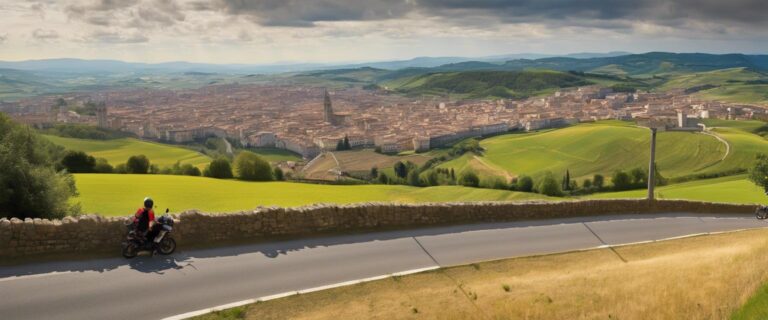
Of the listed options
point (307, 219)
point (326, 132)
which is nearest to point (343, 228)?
point (307, 219)

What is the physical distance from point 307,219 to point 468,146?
115034 millimetres

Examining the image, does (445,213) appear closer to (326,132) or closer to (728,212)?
(728,212)

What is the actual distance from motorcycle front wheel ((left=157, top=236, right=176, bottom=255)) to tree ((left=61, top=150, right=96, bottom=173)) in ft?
132

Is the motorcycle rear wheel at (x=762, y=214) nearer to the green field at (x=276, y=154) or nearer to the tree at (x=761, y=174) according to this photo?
the tree at (x=761, y=174)

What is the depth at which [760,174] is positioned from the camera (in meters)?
44.6

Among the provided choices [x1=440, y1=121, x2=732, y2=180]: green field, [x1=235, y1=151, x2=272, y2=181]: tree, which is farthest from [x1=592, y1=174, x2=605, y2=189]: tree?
[x1=235, y1=151, x2=272, y2=181]: tree

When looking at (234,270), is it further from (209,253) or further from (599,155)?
(599,155)

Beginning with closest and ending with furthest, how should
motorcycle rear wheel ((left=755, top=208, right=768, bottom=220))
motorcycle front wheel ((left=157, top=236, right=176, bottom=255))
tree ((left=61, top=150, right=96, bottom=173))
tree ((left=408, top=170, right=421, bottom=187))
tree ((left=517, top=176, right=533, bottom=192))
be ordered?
1. motorcycle front wheel ((left=157, top=236, right=176, bottom=255))
2. motorcycle rear wheel ((left=755, top=208, right=768, bottom=220))
3. tree ((left=61, top=150, right=96, bottom=173))
4. tree ((left=517, top=176, right=533, bottom=192))
5. tree ((left=408, top=170, right=421, bottom=187))

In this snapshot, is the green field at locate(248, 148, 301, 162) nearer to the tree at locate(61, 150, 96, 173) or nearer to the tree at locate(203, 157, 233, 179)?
the tree at locate(203, 157, 233, 179)

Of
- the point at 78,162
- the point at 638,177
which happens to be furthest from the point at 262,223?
the point at 638,177

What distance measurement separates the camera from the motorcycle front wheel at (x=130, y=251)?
12.5 meters

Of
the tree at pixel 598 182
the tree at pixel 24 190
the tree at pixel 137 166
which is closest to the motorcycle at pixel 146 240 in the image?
the tree at pixel 24 190

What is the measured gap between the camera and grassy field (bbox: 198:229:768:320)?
397 inches

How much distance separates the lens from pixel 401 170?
10294 centimetres
